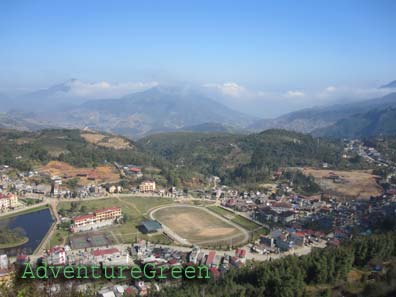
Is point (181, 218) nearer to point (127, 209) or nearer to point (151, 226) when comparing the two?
point (151, 226)

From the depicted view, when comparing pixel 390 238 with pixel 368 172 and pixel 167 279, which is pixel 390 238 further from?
pixel 368 172

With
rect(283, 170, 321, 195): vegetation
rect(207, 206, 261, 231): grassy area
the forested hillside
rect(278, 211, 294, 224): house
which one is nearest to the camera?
rect(207, 206, 261, 231): grassy area

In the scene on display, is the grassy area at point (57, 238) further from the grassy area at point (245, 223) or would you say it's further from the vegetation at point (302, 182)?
the vegetation at point (302, 182)

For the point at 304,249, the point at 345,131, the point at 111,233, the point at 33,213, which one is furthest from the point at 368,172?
the point at 345,131

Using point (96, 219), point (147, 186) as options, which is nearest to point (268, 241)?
point (96, 219)

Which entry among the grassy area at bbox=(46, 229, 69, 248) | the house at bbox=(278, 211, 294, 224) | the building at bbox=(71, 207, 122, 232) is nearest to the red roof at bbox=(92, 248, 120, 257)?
the grassy area at bbox=(46, 229, 69, 248)

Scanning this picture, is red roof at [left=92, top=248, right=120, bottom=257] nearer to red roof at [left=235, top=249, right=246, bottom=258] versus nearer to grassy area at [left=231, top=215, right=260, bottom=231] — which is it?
red roof at [left=235, top=249, right=246, bottom=258]

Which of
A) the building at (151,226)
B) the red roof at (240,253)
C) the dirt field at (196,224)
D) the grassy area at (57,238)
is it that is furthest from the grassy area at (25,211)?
the red roof at (240,253)
